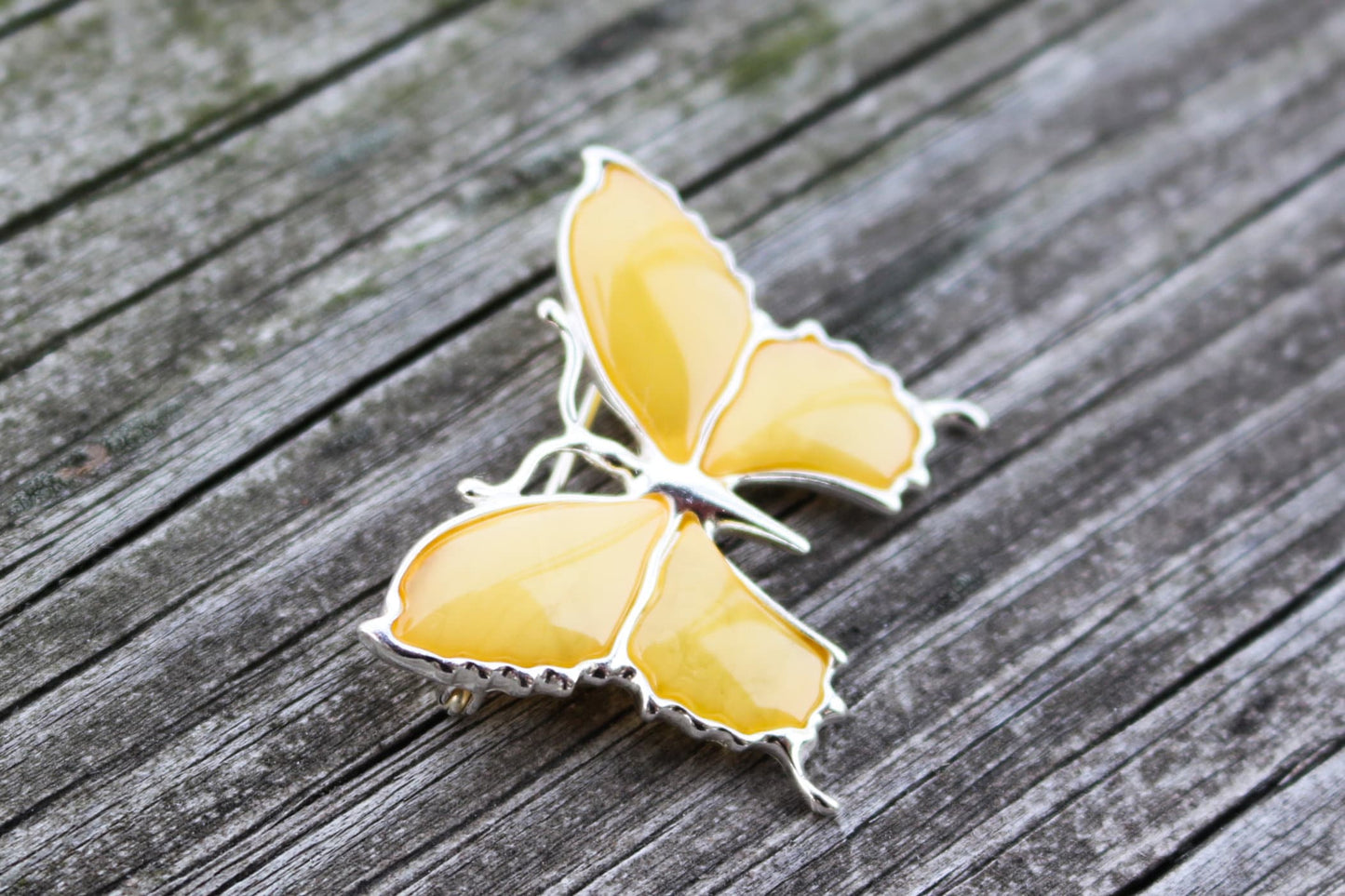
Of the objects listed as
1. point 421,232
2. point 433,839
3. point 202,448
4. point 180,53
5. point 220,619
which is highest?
point 180,53

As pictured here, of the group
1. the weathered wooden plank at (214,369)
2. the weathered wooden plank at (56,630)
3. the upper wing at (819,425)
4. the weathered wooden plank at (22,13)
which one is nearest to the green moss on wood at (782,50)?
the weathered wooden plank at (214,369)

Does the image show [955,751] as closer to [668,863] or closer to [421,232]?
[668,863]

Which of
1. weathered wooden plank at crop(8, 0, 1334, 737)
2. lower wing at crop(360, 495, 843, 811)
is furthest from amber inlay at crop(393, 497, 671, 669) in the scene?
weathered wooden plank at crop(8, 0, 1334, 737)

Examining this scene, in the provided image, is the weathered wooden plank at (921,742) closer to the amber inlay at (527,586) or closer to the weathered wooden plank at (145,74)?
the amber inlay at (527,586)

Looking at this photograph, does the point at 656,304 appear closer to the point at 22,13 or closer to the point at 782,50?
the point at 782,50

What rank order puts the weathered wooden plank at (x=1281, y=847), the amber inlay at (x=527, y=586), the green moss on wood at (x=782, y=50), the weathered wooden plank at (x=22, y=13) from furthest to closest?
the green moss on wood at (x=782, y=50), the weathered wooden plank at (x=22, y=13), the weathered wooden plank at (x=1281, y=847), the amber inlay at (x=527, y=586)

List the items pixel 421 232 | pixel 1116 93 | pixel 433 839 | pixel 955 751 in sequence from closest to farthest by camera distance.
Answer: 1. pixel 433 839
2. pixel 955 751
3. pixel 421 232
4. pixel 1116 93

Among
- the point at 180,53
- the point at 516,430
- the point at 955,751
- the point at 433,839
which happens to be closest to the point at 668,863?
the point at 433,839
